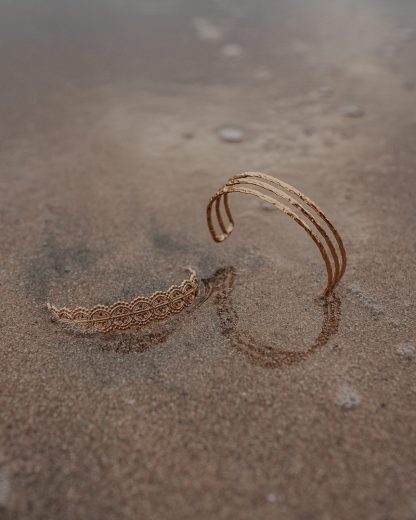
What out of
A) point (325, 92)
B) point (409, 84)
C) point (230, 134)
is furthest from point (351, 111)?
point (230, 134)

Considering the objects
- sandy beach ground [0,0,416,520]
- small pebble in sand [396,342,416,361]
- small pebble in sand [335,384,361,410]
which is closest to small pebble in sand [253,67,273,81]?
sandy beach ground [0,0,416,520]

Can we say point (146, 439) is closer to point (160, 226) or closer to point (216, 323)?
point (216, 323)

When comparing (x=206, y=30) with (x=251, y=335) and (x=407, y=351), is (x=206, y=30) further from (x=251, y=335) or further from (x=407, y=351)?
(x=407, y=351)

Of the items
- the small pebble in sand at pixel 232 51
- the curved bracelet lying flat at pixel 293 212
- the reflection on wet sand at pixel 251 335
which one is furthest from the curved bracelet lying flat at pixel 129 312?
the small pebble in sand at pixel 232 51

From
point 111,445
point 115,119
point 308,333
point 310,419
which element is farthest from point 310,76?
point 111,445

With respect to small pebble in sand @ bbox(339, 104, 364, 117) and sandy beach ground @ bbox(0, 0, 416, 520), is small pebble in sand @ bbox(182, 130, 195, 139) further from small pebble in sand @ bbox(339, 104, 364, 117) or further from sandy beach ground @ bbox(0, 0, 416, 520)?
small pebble in sand @ bbox(339, 104, 364, 117)
